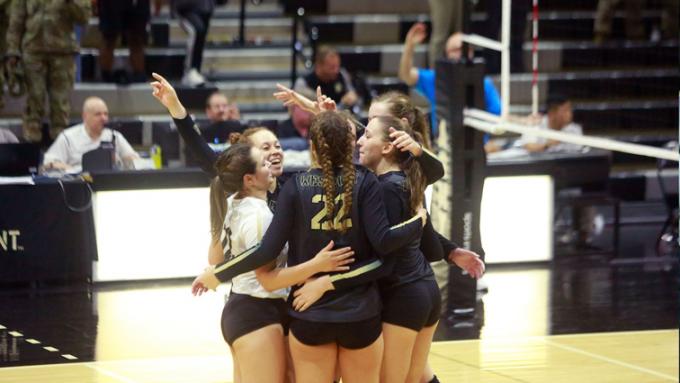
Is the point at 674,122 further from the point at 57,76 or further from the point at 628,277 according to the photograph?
the point at 57,76

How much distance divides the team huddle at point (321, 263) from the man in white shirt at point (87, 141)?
214 inches

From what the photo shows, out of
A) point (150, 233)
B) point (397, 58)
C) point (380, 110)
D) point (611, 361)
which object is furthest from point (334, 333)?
point (397, 58)

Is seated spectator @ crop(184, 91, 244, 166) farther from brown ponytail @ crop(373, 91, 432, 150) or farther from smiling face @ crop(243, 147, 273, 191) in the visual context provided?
smiling face @ crop(243, 147, 273, 191)

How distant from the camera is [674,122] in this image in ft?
51.7

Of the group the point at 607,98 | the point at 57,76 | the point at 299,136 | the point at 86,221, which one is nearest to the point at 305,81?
the point at 299,136

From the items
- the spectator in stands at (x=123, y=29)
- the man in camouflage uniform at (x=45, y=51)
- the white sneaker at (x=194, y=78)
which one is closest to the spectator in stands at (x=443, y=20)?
the white sneaker at (x=194, y=78)

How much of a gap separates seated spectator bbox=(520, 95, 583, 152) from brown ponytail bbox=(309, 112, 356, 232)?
6.79 metres

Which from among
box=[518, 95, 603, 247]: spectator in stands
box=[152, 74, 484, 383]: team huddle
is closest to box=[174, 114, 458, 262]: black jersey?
box=[152, 74, 484, 383]: team huddle

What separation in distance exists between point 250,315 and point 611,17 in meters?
11.5

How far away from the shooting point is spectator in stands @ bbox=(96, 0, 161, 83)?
45.7ft

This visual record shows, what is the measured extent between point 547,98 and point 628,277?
15.9 feet

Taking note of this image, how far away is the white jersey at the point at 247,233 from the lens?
5770mm

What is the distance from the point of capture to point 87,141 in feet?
37.3

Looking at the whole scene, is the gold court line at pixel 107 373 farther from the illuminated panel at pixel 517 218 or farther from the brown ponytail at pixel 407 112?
the illuminated panel at pixel 517 218
